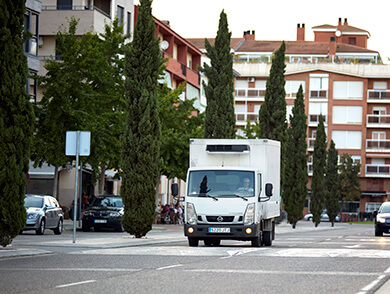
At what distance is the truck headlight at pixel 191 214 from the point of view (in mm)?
25719

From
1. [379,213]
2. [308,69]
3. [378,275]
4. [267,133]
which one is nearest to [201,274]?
[378,275]

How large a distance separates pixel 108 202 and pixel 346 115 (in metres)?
72.3

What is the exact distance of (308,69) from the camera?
11175 cm

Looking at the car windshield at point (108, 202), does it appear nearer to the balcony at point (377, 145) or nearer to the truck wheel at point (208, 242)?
the truck wheel at point (208, 242)

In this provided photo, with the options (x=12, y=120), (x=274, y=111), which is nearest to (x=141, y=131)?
(x=12, y=120)

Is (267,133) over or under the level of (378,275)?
over

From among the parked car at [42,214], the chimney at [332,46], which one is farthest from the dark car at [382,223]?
the chimney at [332,46]

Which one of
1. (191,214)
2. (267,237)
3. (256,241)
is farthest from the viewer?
(267,237)

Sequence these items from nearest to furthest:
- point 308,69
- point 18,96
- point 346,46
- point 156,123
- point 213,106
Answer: point 18,96 → point 156,123 → point 213,106 → point 308,69 → point 346,46

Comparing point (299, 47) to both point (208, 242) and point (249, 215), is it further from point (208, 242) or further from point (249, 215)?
point (249, 215)

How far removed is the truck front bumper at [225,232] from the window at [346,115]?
86.5 m

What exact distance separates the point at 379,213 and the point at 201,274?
3138 cm

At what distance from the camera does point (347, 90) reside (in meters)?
111

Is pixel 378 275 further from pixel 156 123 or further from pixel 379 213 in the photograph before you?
pixel 379 213
